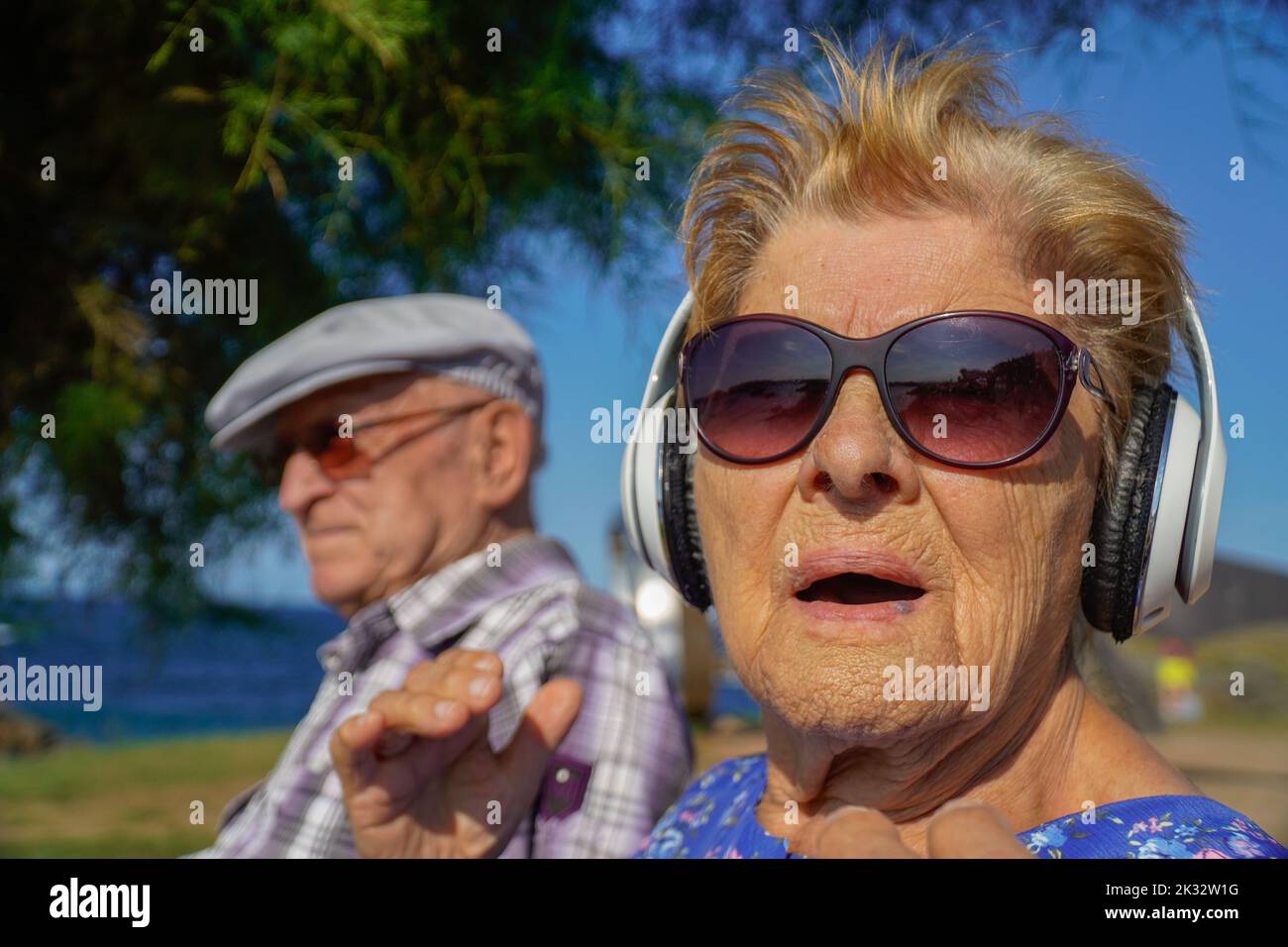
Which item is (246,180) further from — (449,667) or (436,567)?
(449,667)

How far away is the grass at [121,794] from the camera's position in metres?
6.25

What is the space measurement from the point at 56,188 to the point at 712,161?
2519mm

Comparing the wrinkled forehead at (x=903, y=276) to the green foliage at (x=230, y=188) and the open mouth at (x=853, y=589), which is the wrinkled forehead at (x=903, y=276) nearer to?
the open mouth at (x=853, y=589)

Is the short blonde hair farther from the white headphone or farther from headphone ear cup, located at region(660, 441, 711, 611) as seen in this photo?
headphone ear cup, located at region(660, 441, 711, 611)

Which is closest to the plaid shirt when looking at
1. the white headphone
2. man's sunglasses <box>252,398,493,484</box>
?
man's sunglasses <box>252,398,493,484</box>

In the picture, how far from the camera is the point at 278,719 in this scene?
24500 millimetres

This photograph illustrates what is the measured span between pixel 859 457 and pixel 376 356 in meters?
1.34

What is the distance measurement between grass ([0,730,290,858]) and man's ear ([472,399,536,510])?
2.55 metres

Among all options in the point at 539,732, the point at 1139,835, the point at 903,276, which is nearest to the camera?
the point at 1139,835

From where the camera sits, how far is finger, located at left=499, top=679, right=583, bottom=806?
1646 mm

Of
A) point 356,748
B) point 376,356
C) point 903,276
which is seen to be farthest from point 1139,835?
point 376,356

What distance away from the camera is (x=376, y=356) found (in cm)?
227

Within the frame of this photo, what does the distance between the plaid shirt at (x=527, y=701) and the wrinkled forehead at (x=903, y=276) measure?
901 millimetres
